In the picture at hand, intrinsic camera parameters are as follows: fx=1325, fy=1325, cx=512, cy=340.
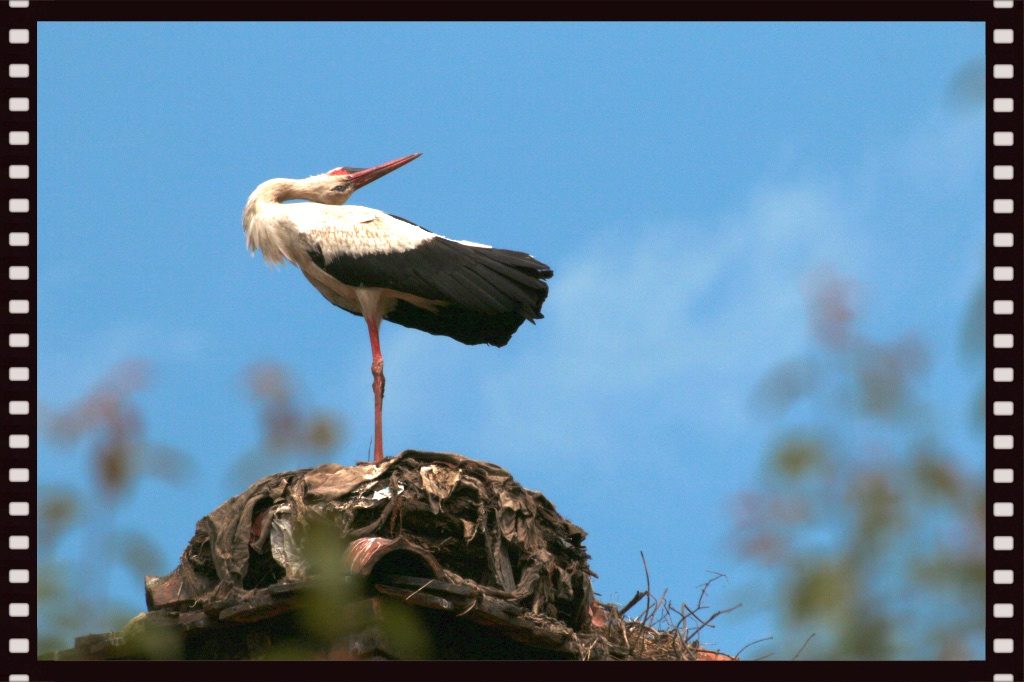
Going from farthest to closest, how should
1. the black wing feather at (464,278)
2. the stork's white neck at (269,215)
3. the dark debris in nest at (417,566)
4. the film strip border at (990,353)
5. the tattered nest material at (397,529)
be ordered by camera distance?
the stork's white neck at (269,215) < the black wing feather at (464,278) < the tattered nest material at (397,529) < the dark debris in nest at (417,566) < the film strip border at (990,353)

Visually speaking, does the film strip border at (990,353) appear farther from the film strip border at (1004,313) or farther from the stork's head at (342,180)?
the stork's head at (342,180)

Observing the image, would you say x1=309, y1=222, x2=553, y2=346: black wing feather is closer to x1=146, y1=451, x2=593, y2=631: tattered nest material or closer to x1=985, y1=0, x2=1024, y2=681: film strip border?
x1=146, y1=451, x2=593, y2=631: tattered nest material

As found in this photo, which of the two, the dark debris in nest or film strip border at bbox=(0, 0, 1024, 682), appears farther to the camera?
the dark debris in nest

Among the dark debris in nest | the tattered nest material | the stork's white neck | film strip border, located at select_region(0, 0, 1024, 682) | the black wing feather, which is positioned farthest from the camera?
the stork's white neck

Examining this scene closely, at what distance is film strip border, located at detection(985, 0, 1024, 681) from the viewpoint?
453 cm

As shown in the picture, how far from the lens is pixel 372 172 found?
12.2 meters
